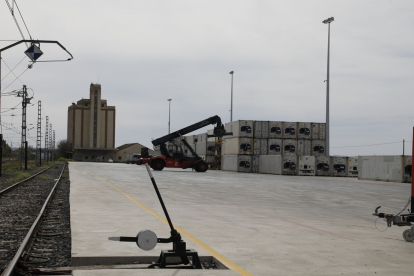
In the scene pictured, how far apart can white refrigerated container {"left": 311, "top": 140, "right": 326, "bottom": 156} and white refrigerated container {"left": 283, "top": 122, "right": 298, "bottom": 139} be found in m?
2.30

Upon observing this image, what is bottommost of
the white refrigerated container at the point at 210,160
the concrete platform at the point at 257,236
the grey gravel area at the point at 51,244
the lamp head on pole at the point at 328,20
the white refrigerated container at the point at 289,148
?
the grey gravel area at the point at 51,244

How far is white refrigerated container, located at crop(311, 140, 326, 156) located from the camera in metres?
50.2

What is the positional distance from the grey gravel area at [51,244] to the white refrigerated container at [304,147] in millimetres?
39846

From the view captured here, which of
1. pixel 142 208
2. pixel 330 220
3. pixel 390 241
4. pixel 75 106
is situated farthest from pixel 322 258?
pixel 75 106

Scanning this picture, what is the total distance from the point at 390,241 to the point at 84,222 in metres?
6.17

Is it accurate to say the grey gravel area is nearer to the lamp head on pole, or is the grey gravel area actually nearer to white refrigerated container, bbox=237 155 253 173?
white refrigerated container, bbox=237 155 253 173

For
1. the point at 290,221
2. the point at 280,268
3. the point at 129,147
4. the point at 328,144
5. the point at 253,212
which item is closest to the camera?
the point at 280,268

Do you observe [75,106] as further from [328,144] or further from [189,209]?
[189,209]

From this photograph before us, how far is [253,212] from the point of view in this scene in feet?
41.3

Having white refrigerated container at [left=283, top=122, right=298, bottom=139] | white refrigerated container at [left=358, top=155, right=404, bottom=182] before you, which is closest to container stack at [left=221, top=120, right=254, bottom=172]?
white refrigerated container at [left=283, top=122, right=298, bottom=139]

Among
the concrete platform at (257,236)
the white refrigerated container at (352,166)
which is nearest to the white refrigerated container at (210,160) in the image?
the white refrigerated container at (352,166)

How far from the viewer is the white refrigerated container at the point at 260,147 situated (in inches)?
1967

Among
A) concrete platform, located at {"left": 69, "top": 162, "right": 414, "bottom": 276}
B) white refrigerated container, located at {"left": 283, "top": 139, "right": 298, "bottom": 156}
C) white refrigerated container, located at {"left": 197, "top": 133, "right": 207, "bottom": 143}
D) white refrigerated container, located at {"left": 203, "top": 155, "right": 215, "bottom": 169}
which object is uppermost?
white refrigerated container, located at {"left": 197, "top": 133, "right": 207, "bottom": 143}

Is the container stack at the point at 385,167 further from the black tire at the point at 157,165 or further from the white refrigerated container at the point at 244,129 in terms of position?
the black tire at the point at 157,165
